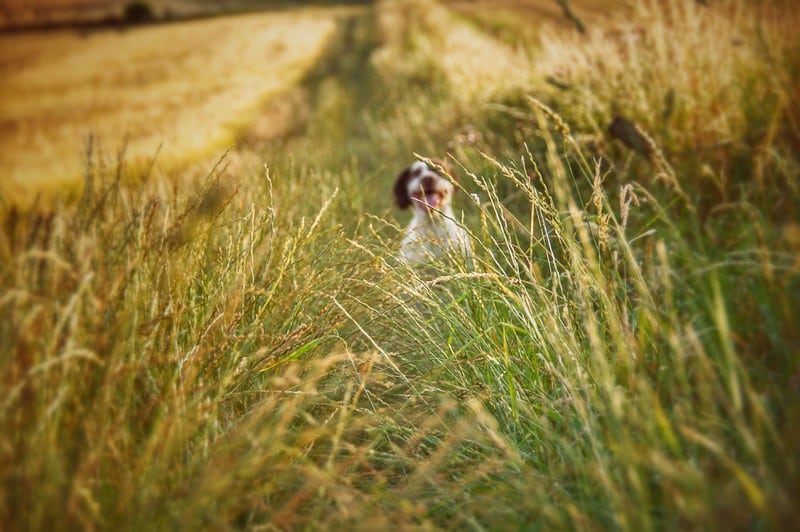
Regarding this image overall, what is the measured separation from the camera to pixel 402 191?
11.9ft

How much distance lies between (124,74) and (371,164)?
18.9m

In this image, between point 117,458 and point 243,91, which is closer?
point 117,458

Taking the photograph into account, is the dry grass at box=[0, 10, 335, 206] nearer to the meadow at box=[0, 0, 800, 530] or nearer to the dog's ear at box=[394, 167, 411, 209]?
the dog's ear at box=[394, 167, 411, 209]

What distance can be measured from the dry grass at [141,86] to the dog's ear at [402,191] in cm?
290

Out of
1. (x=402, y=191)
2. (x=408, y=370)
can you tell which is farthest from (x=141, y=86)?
(x=408, y=370)

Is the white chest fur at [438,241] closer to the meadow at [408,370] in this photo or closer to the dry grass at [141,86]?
the meadow at [408,370]

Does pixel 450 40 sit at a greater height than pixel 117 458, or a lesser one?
greater

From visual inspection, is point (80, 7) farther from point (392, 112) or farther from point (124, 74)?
point (392, 112)

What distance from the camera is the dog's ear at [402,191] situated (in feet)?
11.7

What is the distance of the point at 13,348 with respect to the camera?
3.58 feet

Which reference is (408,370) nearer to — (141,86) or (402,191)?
(402,191)

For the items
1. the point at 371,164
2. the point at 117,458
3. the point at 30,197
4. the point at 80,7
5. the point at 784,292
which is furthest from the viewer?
the point at 80,7

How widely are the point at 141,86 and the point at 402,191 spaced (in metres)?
18.3

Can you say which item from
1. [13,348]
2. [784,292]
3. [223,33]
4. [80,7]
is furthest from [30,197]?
[80,7]
